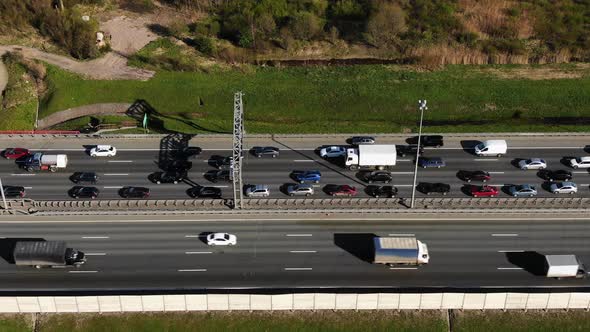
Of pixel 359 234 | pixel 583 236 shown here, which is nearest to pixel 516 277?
pixel 583 236

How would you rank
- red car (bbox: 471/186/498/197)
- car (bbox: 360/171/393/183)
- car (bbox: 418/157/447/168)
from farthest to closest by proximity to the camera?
car (bbox: 418/157/447/168), car (bbox: 360/171/393/183), red car (bbox: 471/186/498/197)

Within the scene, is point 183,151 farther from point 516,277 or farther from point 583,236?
point 583,236

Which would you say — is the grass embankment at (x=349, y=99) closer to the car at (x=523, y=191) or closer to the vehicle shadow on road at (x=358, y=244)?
the car at (x=523, y=191)

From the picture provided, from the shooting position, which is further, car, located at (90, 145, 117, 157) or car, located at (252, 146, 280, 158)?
car, located at (252, 146, 280, 158)

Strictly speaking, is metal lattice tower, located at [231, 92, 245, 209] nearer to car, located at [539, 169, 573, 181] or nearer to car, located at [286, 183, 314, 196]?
car, located at [286, 183, 314, 196]

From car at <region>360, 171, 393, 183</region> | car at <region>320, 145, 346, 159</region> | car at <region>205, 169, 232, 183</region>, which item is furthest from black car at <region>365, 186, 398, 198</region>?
car at <region>205, 169, 232, 183</region>

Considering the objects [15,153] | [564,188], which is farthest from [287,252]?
[15,153]
